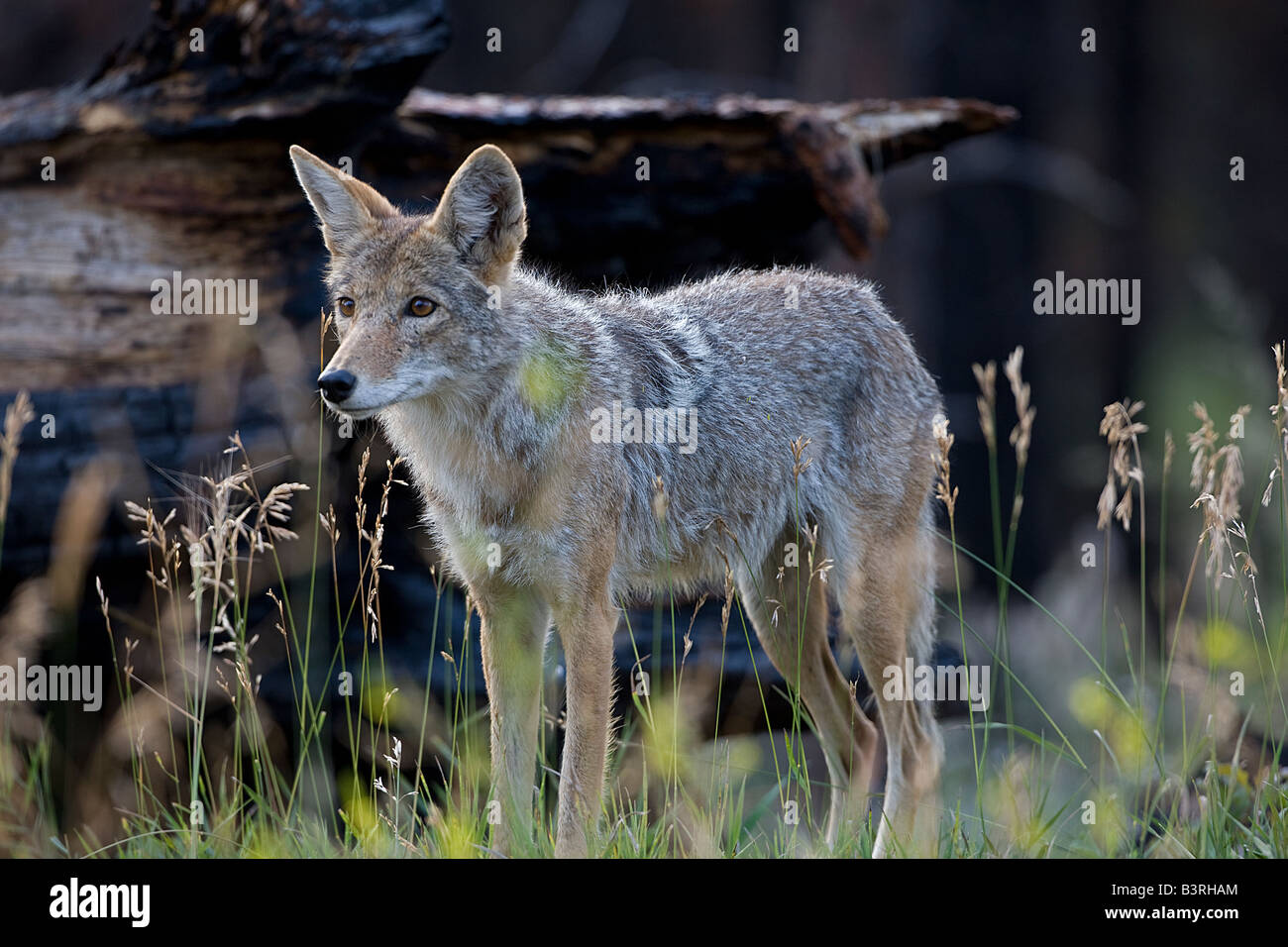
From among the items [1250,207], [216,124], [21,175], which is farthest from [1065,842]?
[1250,207]

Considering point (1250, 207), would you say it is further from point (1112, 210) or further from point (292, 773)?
point (292, 773)

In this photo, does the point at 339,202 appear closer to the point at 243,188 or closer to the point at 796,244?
the point at 243,188

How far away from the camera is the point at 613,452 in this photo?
4.20m

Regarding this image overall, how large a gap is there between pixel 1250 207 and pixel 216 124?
10.7 metres

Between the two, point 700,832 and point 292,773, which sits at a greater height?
point 700,832

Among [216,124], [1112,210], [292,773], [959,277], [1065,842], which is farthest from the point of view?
[959,277]

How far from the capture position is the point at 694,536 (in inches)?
180

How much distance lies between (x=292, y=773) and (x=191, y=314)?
2251 mm

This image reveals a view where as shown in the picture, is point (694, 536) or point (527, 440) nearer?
point (527, 440)

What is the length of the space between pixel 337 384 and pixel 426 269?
2.15 ft

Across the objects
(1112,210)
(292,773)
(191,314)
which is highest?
(1112,210)

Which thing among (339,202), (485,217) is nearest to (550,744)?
(485,217)

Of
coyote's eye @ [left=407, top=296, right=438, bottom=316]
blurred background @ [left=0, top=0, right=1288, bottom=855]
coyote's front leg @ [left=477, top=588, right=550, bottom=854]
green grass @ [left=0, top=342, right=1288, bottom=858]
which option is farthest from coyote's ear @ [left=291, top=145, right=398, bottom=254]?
coyote's front leg @ [left=477, top=588, right=550, bottom=854]
